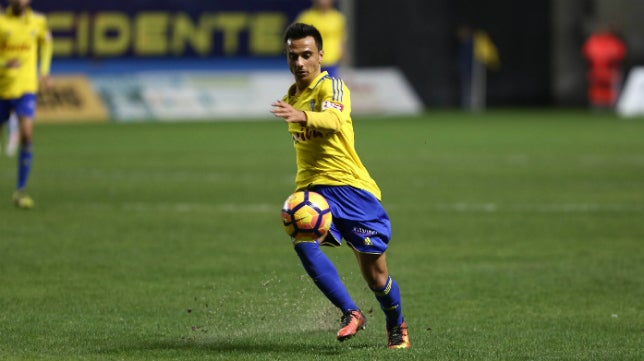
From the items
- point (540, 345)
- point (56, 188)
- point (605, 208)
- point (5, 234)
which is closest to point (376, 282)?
point (540, 345)

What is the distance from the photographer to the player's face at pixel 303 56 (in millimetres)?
6652

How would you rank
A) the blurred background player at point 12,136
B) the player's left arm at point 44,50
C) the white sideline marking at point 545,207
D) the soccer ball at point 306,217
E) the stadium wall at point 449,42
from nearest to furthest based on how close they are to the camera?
the soccer ball at point 306,217 < the white sideline marking at point 545,207 < the player's left arm at point 44,50 < the blurred background player at point 12,136 < the stadium wall at point 449,42

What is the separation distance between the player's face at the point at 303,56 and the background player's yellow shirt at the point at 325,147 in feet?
0.29

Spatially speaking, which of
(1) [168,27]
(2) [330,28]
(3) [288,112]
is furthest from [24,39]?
(1) [168,27]

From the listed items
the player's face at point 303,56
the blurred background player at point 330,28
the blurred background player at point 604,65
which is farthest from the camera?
the blurred background player at point 604,65

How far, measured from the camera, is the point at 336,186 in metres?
6.76

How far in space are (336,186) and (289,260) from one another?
352 cm

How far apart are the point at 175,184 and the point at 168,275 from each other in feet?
22.2

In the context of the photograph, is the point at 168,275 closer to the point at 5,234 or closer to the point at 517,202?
the point at 5,234

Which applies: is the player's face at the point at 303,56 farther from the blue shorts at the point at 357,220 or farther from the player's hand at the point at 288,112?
the blue shorts at the point at 357,220

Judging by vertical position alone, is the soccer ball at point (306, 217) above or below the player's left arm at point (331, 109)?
below

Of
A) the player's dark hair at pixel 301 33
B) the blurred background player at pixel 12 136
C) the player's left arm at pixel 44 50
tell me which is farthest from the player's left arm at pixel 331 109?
the blurred background player at pixel 12 136

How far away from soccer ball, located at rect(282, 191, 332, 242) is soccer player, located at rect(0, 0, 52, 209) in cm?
756

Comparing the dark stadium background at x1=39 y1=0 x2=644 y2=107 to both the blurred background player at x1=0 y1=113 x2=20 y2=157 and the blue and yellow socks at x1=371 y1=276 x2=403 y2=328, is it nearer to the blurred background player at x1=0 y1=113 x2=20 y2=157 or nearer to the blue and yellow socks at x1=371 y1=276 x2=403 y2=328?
the blurred background player at x1=0 y1=113 x2=20 y2=157
